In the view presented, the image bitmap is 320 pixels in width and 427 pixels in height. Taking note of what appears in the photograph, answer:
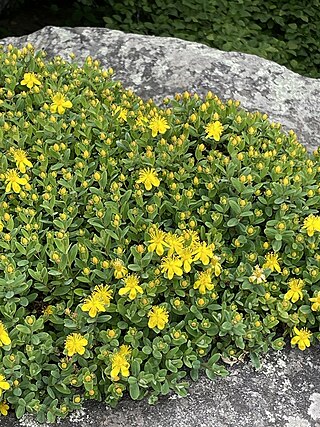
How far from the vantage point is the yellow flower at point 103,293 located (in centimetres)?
204

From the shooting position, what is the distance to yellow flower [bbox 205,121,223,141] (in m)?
2.48

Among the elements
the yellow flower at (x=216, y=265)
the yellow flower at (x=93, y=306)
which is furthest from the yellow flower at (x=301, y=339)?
the yellow flower at (x=93, y=306)

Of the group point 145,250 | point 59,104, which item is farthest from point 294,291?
point 59,104

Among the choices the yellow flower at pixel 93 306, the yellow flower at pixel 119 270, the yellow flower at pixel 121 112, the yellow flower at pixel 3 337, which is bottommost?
the yellow flower at pixel 3 337

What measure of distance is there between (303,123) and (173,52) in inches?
29.8

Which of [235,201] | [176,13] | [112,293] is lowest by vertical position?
[176,13]

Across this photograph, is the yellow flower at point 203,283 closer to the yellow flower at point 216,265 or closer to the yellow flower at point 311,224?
the yellow flower at point 216,265

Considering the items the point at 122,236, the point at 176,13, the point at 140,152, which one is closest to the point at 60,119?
the point at 140,152

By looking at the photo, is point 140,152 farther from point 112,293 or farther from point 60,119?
point 112,293

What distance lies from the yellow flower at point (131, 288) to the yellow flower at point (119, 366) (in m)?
0.18

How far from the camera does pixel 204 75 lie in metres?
3.33

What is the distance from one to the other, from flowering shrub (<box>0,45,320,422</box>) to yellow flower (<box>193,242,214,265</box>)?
0.02 meters

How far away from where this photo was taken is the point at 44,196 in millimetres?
2295

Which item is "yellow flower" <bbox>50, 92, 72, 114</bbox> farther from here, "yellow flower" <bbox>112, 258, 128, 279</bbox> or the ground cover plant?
the ground cover plant
